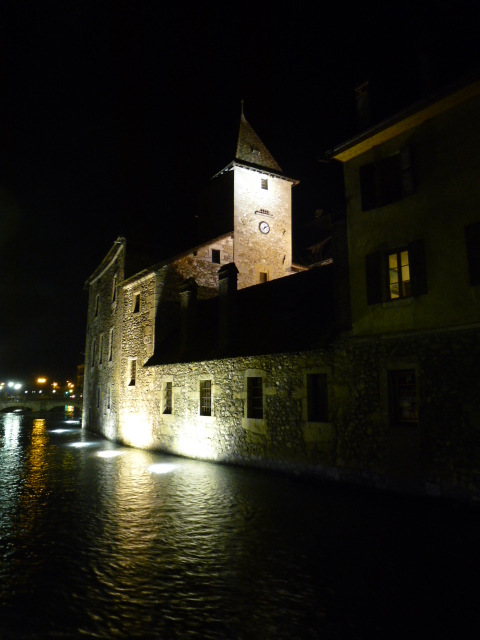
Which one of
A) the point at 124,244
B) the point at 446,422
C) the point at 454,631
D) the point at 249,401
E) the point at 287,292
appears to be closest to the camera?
the point at 454,631

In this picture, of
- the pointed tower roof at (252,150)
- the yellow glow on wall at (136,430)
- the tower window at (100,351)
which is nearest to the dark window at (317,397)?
the yellow glow on wall at (136,430)

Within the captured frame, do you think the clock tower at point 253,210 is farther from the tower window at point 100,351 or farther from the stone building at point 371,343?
the tower window at point 100,351

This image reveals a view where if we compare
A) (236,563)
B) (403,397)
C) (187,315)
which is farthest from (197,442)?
(236,563)

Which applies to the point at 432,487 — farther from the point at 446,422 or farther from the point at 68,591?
the point at 68,591

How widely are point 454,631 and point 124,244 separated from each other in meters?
23.6

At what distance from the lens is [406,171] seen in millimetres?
11086

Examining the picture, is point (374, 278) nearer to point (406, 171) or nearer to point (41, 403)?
point (406, 171)

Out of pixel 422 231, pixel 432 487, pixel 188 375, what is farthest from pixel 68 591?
pixel 188 375

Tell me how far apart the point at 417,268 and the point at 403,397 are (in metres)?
3.12

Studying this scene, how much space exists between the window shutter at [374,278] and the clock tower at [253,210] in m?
14.5

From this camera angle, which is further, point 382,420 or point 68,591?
point 382,420

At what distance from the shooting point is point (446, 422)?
31.7ft

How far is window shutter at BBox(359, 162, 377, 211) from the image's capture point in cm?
1187

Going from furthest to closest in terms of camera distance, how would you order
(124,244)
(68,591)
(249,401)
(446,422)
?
(124,244), (249,401), (446,422), (68,591)
